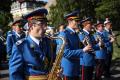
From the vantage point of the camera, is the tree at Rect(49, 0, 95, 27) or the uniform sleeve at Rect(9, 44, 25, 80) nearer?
the uniform sleeve at Rect(9, 44, 25, 80)

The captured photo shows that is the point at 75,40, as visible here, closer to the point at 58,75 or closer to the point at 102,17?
the point at 58,75

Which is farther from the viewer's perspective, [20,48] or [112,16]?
[112,16]

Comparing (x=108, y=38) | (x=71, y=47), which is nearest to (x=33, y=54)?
(x=71, y=47)

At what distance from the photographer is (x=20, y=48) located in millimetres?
4582

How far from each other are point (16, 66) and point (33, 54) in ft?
0.89

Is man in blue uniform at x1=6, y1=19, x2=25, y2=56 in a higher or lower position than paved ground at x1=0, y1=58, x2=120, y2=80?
higher

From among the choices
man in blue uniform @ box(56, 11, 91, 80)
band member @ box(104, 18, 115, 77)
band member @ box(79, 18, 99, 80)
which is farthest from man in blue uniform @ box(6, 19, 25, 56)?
man in blue uniform @ box(56, 11, 91, 80)

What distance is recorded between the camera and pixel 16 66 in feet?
14.7

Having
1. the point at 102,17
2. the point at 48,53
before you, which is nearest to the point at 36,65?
the point at 48,53

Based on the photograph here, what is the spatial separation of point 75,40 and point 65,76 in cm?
70

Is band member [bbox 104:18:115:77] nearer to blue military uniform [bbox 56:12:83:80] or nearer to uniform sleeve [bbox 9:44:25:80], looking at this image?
blue military uniform [bbox 56:12:83:80]

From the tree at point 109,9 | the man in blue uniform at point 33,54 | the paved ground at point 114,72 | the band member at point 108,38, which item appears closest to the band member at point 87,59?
the band member at point 108,38

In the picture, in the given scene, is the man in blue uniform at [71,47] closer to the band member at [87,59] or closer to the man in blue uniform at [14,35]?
the band member at [87,59]

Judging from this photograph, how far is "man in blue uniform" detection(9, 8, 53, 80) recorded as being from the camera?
450 cm
